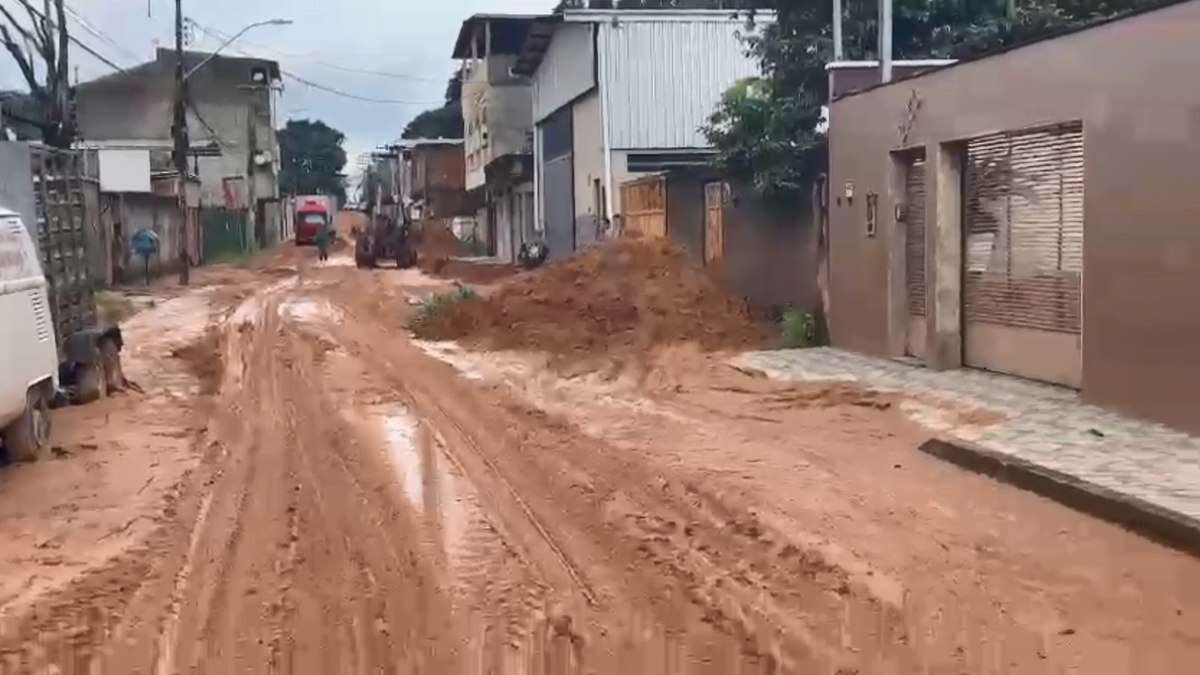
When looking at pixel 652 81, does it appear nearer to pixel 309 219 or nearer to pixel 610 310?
pixel 610 310

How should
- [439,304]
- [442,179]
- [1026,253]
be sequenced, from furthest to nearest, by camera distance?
[442,179]
[439,304]
[1026,253]

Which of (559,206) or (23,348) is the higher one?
(559,206)

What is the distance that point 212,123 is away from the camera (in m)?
83.9

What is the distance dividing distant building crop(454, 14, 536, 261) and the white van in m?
36.6

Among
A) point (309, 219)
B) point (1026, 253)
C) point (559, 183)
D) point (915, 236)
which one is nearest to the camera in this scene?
point (1026, 253)

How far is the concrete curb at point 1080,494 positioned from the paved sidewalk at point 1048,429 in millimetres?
103

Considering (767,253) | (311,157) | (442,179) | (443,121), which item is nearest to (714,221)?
(767,253)

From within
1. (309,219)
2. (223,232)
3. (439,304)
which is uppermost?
(309,219)

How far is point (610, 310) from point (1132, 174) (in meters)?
9.86

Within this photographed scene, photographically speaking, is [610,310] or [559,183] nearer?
[610,310]

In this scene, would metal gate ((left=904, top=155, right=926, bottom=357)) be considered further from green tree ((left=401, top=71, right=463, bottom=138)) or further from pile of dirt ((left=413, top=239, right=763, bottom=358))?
green tree ((left=401, top=71, right=463, bottom=138))

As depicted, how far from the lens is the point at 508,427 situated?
45.1 feet

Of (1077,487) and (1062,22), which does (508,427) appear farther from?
(1062,22)

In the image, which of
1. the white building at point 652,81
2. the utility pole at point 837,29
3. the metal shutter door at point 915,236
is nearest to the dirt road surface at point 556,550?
the metal shutter door at point 915,236
